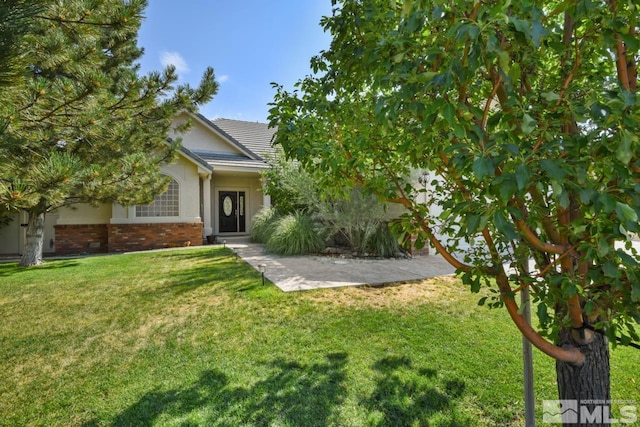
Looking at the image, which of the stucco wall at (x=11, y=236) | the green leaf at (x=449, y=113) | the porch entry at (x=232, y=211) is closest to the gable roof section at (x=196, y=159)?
the porch entry at (x=232, y=211)

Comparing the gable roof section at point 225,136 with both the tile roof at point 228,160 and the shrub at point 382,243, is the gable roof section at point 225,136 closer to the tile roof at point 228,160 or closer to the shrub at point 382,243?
the tile roof at point 228,160

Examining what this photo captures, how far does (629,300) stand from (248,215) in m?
17.2

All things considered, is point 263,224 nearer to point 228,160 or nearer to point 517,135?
point 228,160

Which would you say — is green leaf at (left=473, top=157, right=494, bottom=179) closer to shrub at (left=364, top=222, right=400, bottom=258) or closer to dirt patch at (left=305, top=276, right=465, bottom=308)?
dirt patch at (left=305, top=276, right=465, bottom=308)

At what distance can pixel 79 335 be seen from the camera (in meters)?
4.36

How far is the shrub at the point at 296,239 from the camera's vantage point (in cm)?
1067

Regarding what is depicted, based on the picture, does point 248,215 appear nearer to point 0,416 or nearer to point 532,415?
point 0,416

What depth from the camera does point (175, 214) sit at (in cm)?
1378

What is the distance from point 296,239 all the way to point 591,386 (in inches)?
356

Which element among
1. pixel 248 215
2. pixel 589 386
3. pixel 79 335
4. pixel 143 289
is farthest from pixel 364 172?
pixel 248 215

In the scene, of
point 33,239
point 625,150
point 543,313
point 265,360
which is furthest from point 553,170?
point 33,239

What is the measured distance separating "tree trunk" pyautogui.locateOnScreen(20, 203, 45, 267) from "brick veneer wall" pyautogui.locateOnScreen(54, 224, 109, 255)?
7.91 feet

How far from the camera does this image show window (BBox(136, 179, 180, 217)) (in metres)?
13.3

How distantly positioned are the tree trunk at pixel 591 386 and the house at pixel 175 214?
42.0 ft
